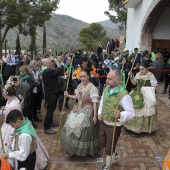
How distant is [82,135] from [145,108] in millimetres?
1953

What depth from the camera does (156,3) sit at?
1182cm

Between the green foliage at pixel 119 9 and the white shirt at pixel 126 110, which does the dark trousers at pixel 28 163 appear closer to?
the white shirt at pixel 126 110

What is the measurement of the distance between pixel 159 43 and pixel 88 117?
1222cm

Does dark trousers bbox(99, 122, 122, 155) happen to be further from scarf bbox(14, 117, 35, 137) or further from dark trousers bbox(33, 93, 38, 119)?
dark trousers bbox(33, 93, 38, 119)

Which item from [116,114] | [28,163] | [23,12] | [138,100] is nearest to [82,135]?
[116,114]

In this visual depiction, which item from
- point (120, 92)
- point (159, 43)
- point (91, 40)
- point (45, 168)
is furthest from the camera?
point (91, 40)

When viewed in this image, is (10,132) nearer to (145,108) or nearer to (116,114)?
(116,114)

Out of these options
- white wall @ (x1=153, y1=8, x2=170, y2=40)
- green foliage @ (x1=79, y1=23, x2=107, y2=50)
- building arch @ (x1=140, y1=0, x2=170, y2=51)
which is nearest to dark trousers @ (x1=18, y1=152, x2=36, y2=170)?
building arch @ (x1=140, y1=0, x2=170, y2=51)

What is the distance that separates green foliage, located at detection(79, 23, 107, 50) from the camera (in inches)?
1463

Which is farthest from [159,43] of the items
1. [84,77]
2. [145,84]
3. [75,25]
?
[75,25]

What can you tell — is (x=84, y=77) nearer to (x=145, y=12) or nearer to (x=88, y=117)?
(x=88, y=117)

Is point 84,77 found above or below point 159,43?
below

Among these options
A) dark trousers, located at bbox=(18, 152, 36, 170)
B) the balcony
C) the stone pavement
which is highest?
the balcony

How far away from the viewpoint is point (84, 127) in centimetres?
409
